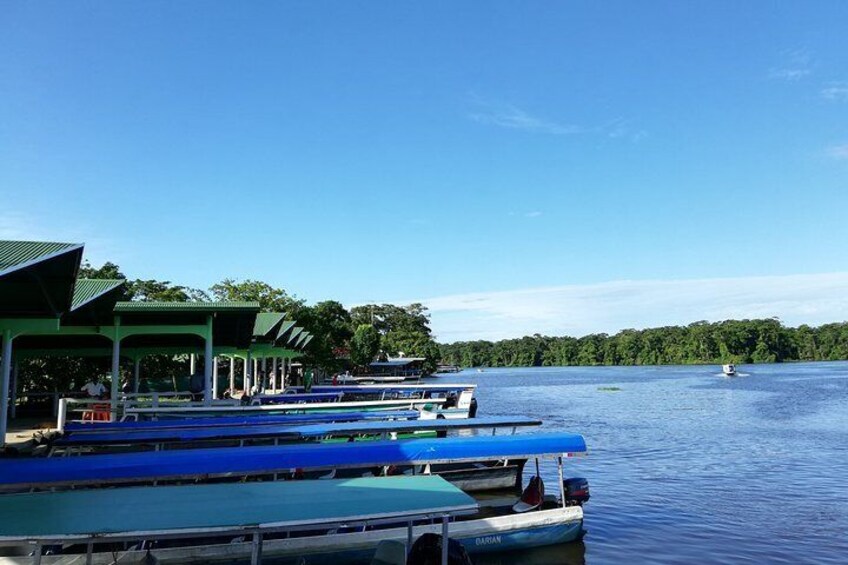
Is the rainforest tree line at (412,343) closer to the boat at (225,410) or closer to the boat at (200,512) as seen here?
the boat at (225,410)

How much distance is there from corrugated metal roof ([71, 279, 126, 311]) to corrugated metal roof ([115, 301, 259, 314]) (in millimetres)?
1075

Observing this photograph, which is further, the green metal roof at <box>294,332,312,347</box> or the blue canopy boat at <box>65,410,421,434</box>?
the green metal roof at <box>294,332,312,347</box>

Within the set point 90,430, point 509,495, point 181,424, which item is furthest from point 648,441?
point 90,430

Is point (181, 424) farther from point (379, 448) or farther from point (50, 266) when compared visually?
point (379, 448)

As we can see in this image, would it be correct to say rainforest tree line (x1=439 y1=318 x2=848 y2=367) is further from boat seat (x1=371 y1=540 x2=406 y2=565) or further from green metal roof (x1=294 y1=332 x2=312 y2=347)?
boat seat (x1=371 y1=540 x2=406 y2=565)

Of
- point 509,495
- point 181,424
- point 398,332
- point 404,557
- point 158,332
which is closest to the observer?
point 404,557

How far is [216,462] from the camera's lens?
9.01 metres

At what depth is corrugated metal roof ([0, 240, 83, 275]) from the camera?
30.7 feet

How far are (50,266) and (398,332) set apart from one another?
103 metres

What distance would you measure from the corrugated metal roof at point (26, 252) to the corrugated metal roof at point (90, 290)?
9.58ft

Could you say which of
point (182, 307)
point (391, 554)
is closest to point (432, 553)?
point (391, 554)

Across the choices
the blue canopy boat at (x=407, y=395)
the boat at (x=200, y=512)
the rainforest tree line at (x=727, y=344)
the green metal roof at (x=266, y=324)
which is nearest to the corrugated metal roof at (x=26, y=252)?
the boat at (x=200, y=512)

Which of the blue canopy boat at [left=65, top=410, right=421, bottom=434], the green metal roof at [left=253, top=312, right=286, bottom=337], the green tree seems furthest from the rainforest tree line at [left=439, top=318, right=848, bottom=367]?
the blue canopy boat at [left=65, top=410, right=421, bottom=434]

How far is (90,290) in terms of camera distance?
53.3 ft
